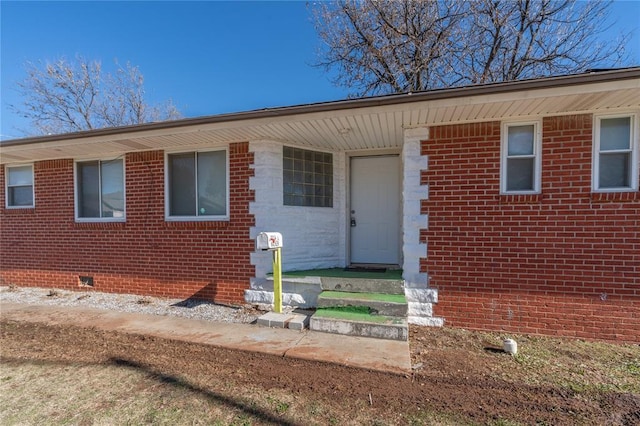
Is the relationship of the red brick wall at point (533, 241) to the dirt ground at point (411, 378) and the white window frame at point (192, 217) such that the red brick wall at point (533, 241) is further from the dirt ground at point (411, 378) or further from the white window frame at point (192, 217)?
the white window frame at point (192, 217)

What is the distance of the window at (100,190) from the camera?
6766 millimetres

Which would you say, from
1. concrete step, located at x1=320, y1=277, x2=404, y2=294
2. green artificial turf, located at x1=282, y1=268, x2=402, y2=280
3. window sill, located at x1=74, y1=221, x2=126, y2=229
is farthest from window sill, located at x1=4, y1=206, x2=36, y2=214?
concrete step, located at x1=320, y1=277, x2=404, y2=294

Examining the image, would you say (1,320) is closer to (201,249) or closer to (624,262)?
(201,249)

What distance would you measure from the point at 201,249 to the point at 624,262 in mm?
6421

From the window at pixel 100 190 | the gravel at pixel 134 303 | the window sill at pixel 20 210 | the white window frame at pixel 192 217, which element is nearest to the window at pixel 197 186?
the white window frame at pixel 192 217

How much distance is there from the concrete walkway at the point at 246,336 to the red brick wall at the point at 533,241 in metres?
1.50

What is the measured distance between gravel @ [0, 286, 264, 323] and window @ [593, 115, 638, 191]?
5348mm

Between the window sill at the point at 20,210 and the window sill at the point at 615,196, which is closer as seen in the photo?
the window sill at the point at 615,196

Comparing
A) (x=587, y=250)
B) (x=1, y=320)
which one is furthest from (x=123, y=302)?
(x=587, y=250)

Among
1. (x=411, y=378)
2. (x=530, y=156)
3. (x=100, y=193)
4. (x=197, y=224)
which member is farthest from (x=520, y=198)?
(x=100, y=193)

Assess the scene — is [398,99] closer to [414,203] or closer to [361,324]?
[414,203]

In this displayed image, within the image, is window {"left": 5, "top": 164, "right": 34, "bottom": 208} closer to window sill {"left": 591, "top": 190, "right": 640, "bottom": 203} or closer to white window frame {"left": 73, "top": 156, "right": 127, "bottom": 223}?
white window frame {"left": 73, "top": 156, "right": 127, "bottom": 223}

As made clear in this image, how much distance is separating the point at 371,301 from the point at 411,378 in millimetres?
1498

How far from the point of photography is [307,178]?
6387 mm
